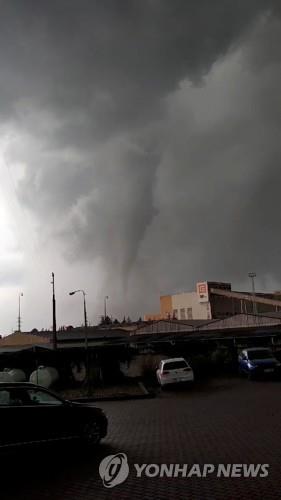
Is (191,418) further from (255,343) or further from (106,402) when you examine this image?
(255,343)

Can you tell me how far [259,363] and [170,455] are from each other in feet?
62.5

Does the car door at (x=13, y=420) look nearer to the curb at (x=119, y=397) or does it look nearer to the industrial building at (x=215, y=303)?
the curb at (x=119, y=397)

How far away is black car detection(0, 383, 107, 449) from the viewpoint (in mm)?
9539

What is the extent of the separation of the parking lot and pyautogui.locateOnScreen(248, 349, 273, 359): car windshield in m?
10.6

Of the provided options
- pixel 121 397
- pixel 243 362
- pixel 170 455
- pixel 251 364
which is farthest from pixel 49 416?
pixel 243 362

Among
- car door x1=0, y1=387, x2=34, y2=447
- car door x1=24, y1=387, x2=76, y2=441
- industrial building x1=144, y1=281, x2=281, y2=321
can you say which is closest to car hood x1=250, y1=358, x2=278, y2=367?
car door x1=24, y1=387, x2=76, y2=441

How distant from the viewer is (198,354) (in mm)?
35531

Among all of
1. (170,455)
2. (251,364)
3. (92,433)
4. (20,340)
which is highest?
(20,340)

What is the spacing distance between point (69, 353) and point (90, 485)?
25663mm

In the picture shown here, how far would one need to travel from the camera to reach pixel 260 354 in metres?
28.8

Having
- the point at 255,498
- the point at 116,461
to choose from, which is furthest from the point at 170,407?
the point at 255,498

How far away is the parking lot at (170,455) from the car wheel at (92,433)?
257 millimetres

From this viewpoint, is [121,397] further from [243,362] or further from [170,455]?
[170,455]

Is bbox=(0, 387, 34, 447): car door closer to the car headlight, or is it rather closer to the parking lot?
the parking lot
